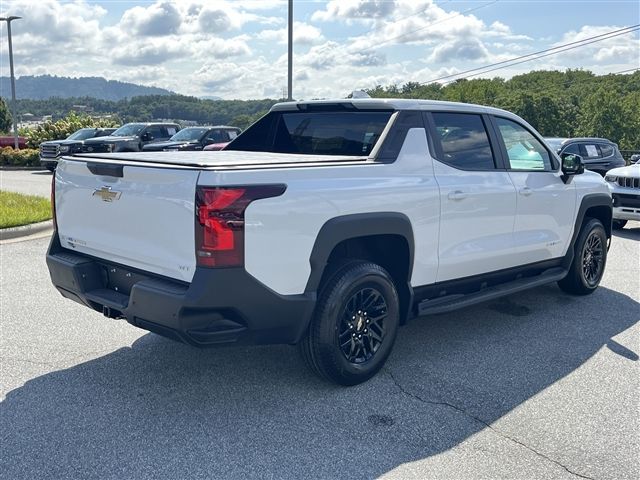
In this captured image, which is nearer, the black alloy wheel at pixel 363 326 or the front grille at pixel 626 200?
the black alloy wheel at pixel 363 326

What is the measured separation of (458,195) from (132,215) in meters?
2.36

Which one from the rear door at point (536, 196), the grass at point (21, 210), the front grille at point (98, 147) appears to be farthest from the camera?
the front grille at point (98, 147)

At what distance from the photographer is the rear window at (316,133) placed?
4684 millimetres

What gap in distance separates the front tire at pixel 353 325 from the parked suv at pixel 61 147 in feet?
54.1

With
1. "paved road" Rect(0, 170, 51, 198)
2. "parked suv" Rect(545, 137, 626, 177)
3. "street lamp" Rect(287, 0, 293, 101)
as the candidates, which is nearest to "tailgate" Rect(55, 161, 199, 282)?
"paved road" Rect(0, 170, 51, 198)

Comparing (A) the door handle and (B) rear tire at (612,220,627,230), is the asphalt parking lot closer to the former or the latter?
(A) the door handle

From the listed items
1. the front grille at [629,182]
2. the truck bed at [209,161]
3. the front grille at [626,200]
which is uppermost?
the truck bed at [209,161]

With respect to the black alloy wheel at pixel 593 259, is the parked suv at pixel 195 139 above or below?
above

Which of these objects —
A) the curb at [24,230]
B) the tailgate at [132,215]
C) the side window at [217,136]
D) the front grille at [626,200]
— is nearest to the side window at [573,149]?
the front grille at [626,200]

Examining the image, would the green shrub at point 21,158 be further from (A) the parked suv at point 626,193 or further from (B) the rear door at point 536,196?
(B) the rear door at point 536,196

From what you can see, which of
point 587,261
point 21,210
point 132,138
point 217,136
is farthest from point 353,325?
point 132,138

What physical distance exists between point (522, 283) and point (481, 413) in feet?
6.65

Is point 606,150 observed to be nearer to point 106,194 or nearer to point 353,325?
point 353,325

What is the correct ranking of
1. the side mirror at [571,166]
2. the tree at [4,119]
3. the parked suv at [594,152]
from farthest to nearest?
the tree at [4,119] < the parked suv at [594,152] < the side mirror at [571,166]
